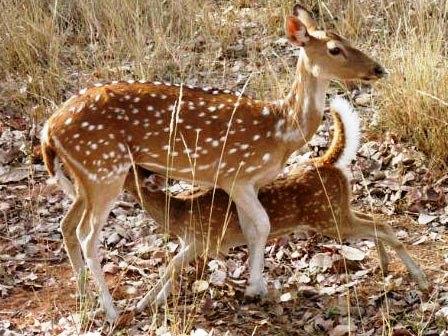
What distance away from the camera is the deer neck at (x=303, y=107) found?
5.69m

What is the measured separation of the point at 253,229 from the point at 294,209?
298mm

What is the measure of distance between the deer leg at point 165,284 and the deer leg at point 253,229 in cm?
37

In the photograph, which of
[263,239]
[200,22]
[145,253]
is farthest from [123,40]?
[263,239]

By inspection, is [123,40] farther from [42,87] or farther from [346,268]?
[346,268]

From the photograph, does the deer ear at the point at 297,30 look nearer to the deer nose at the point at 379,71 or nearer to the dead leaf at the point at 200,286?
the deer nose at the point at 379,71

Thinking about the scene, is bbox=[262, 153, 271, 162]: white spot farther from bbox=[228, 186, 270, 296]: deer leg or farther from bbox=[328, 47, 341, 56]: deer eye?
bbox=[328, 47, 341, 56]: deer eye

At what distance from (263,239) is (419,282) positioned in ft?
3.13

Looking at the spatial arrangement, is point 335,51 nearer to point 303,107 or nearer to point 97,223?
point 303,107

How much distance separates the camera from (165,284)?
223 inches

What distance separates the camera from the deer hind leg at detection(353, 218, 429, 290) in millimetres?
5703

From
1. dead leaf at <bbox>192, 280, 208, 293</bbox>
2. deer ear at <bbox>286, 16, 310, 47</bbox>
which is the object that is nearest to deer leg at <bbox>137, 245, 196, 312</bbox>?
dead leaf at <bbox>192, 280, 208, 293</bbox>

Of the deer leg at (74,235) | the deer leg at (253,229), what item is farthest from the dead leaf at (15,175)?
the deer leg at (253,229)

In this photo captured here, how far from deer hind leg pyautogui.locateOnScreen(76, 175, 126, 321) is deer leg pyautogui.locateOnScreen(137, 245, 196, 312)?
201mm

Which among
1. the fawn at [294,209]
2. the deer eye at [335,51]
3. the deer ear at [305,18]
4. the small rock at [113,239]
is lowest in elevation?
the small rock at [113,239]
